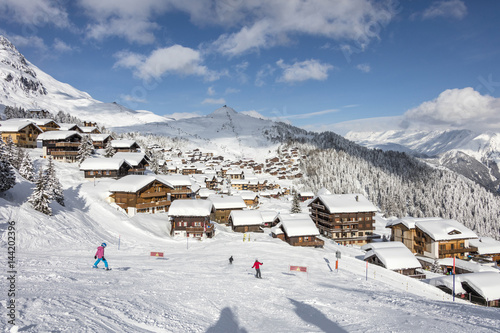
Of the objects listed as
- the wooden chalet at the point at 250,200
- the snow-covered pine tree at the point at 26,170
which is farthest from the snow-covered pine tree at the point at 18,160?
the wooden chalet at the point at 250,200

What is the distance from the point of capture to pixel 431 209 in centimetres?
14750

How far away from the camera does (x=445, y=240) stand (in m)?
53.9

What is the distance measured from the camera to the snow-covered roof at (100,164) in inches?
2217

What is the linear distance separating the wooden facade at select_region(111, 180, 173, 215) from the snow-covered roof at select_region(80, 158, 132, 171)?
1150cm

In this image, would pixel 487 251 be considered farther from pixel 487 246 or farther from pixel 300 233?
pixel 300 233

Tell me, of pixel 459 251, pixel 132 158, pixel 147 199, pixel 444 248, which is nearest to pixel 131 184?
pixel 147 199

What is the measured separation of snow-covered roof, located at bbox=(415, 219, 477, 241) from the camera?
53.9 metres

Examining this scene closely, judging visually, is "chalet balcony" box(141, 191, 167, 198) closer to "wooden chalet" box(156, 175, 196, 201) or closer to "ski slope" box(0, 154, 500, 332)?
"wooden chalet" box(156, 175, 196, 201)

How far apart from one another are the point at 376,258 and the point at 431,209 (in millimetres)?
129092

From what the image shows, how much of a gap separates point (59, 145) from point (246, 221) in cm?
4852

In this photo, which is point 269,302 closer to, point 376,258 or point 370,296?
point 370,296

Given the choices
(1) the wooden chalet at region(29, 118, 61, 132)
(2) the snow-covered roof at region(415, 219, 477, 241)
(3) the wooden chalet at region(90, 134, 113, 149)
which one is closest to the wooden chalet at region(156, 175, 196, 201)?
(3) the wooden chalet at region(90, 134, 113, 149)

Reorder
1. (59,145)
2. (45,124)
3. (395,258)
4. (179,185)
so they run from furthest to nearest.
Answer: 1. (45,124)
2. (59,145)
3. (179,185)
4. (395,258)

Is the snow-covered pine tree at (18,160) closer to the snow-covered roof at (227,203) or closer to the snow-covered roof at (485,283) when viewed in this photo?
the snow-covered roof at (227,203)
